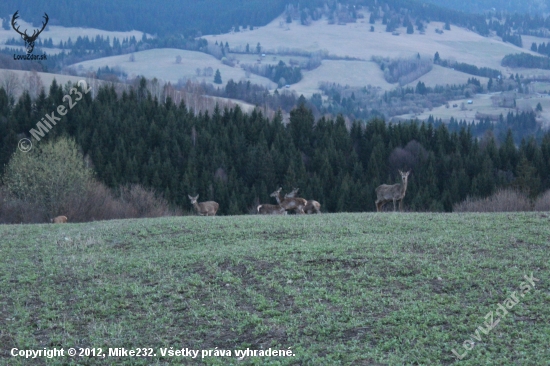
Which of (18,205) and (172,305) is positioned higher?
(172,305)

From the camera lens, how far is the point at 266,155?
259 ft

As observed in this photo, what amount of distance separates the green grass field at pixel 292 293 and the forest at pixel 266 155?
4616 centimetres

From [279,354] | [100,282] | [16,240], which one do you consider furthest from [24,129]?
[279,354]

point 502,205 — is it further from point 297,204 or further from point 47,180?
point 47,180

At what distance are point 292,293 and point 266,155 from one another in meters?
63.9

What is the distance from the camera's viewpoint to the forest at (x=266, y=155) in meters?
72.4

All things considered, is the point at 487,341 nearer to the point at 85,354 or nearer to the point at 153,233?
the point at 85,354

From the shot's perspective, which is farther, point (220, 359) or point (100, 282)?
point (100, 282)

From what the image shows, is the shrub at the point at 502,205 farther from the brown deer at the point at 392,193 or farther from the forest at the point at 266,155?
the forest at the point at 266,155

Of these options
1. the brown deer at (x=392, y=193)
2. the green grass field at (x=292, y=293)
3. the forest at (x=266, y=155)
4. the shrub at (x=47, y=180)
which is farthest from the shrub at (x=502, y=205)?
the shrub at (x=47, y=180)

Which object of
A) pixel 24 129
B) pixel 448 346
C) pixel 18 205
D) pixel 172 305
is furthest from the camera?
pixel 24 129

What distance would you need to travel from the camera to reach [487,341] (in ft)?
40.6

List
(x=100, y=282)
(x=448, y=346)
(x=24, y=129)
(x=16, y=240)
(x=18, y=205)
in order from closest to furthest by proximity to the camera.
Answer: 1. (x=448, y=346)
2. (x=100, y=282)
3. (x=16, y=240)
4. (x=18, y=205)
5. (x=24, y=129)

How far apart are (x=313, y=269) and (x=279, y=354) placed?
4.66 meters
